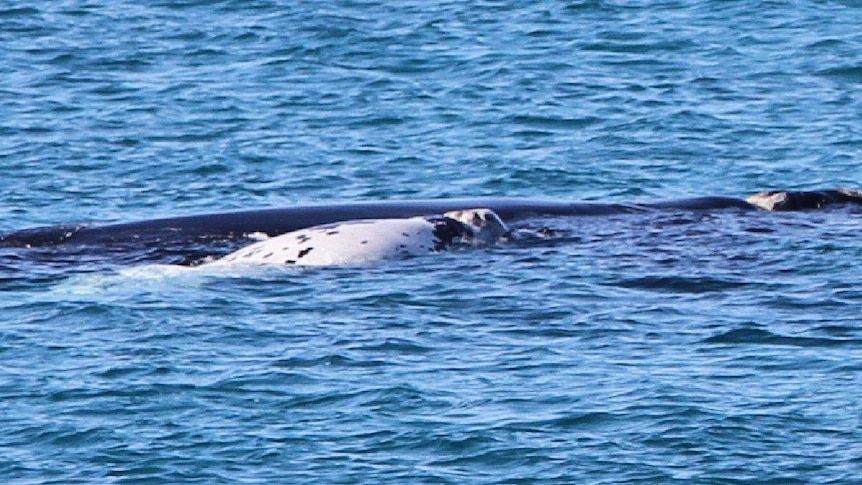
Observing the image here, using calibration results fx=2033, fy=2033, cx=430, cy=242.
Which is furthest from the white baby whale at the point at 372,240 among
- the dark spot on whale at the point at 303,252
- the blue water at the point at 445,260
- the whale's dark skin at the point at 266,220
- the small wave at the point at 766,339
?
the small wave at the point at 766,339

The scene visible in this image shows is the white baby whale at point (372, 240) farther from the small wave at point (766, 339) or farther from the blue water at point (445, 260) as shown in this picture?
the small wave at point (766, 339)

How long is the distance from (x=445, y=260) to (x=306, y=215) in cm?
190

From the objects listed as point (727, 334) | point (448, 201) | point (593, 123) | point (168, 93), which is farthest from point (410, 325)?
point (168, 93)

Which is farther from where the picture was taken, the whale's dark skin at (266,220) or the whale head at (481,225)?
the whale's dark skin at (266,220)

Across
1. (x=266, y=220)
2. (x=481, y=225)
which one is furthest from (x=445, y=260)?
(x=266, y=220)

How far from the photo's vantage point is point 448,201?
1950 centimetres

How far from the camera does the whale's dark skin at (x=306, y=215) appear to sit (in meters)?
18.5

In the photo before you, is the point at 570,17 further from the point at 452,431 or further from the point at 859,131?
the point at 452,431

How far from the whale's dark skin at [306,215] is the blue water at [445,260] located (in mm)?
471

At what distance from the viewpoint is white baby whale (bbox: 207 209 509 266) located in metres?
17.3

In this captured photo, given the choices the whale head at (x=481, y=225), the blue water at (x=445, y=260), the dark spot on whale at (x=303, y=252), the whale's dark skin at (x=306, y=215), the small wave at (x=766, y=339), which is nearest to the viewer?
the blue water at (x=445, y=260)

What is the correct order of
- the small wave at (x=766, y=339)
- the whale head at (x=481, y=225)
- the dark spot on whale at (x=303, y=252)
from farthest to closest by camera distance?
the whale head at (x=481, y=225), the dark spot on whale at (x=303, y=252), the small wave at (x=766, y=339)

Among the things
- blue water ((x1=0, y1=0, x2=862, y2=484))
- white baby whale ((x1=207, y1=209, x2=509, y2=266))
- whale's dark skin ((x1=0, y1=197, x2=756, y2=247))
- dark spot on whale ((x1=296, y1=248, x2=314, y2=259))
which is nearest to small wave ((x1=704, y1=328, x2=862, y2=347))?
blue water ((x1=0, y1=0, x2=862, y2=484))

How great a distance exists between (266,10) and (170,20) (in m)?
1.55
